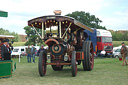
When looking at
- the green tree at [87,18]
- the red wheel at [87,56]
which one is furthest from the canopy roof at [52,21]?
the green tree at [87,18]

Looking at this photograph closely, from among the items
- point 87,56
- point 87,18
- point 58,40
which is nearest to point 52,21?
point 58,40

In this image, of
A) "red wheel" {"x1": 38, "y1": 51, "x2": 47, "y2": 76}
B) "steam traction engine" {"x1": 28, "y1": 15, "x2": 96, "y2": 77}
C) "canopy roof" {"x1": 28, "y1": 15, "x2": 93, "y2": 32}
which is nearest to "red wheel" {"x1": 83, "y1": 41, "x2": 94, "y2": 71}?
"steam traction engine" {"x1": 28, "y1": 15, "x2": 96, "y2": 77}

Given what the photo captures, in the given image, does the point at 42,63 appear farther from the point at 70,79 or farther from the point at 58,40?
the point at 70,79

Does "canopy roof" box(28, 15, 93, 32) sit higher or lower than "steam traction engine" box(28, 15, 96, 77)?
higher

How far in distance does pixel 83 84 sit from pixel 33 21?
376 centimetres

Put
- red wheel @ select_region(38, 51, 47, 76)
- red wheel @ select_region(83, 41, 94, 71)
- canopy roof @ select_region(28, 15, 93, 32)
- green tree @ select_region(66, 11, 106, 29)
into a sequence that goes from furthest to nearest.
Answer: green tree @ select_region(66, 11, 106, 29), red wheel @ select_region(83, 41, 94, 71), red wheel @ select_region(38, 51, 47, 76), canopy roof @ select_region(28, 15, 93, 32)

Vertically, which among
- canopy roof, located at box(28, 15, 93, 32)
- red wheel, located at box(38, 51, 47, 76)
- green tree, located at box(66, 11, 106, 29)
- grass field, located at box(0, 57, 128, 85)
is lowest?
grass field, located at box(0, 57, 128, 85)

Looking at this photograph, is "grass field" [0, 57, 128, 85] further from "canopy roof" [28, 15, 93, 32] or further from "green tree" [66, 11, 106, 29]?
"green tree" [66, 11, 106, 29]

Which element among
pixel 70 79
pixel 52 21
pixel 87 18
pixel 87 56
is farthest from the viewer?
pixel 87 18

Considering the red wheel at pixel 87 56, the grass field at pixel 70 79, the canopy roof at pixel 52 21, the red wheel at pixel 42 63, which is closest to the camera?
the grass field at pixel 70 79

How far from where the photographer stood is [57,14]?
406 inches

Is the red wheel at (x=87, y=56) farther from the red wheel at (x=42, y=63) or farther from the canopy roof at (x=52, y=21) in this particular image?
the red wheel at (x=42, y=63)

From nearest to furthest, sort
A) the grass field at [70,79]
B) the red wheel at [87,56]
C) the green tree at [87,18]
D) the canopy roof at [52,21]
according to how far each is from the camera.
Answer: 1. the grass field at [70,79]
2. the canopy roof at [52,21]
3. the red wheel at [87,56]
4. the green tree at [87,18]


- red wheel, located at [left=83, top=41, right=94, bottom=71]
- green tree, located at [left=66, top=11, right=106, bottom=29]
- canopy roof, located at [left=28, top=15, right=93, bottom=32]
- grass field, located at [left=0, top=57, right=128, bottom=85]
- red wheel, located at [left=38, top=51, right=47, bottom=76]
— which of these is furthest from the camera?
green tree, located at [left=66, top=11, right=106, bottom=29]
